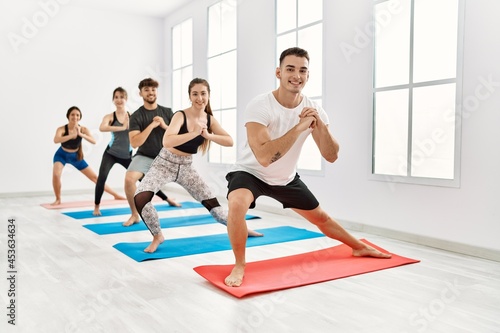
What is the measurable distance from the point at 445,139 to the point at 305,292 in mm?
1585

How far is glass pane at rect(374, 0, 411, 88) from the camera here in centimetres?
336

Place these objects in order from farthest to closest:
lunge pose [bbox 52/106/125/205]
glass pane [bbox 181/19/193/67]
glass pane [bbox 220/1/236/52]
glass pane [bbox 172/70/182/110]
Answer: glass pane [bbox 172/70/182/110] < glass pane [bbox 181/19/193/67] < glass pane [bbox 220/1/236/52] < lunge pose [bbox 52/106/125/205]

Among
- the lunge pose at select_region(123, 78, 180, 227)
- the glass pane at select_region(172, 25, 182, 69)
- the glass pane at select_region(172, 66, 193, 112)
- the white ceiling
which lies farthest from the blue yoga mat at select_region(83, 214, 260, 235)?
the white ceiling

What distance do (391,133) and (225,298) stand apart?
1983 mm

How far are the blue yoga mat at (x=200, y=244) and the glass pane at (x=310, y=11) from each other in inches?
74.2

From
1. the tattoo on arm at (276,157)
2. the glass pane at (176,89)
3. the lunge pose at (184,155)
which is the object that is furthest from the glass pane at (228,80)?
the tattoo on arm at (276,157)

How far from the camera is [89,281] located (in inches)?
93.4

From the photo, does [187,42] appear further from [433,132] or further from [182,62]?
[433,132]

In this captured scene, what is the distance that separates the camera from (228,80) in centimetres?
558

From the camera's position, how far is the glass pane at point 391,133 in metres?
3.39

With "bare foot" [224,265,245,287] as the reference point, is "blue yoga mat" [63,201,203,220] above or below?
below

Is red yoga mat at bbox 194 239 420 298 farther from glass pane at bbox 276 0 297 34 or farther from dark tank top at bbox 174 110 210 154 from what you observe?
glass pane at bbox 276 0 297 34

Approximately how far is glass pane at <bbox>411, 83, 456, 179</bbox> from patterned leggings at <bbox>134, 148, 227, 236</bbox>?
1.43 meters

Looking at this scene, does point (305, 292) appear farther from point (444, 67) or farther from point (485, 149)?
point (444, 67)
